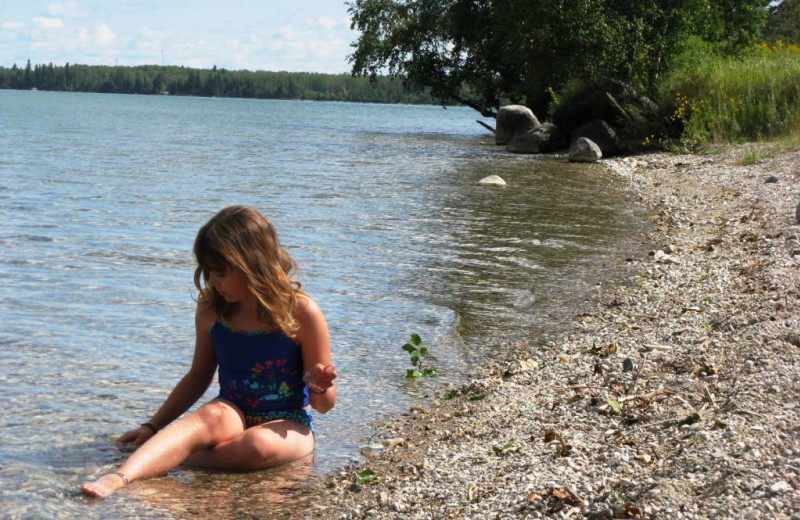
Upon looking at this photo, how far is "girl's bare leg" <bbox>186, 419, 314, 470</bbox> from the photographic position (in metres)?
5.33

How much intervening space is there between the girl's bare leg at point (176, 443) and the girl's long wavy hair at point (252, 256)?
686 mm

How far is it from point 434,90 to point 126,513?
142 feet

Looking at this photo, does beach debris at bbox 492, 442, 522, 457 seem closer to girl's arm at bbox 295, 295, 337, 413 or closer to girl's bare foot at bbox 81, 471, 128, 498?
girl's arm at bbox 295, 295, 337, 413

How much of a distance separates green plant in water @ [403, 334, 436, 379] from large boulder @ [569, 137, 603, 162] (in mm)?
22286

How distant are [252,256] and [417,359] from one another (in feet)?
8.99

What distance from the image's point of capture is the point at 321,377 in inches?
198

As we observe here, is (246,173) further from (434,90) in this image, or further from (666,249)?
(434,90)

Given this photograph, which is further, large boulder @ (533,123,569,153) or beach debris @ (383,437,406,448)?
large boulder @ (533,123,569,153)

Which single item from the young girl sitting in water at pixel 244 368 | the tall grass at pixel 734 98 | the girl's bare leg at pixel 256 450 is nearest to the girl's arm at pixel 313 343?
the young girl sitting in water at pixel 244 368

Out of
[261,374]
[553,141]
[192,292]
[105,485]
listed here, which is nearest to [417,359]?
[261,374]

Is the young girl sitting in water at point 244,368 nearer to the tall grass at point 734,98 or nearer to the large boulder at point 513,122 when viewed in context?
the tall grass at point 734,98

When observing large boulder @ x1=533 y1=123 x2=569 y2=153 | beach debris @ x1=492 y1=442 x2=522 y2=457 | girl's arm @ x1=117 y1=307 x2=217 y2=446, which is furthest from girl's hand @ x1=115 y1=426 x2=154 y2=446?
large boulder @ x1=533 y1=123 x2=569 y2=153

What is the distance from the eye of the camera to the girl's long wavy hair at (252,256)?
4.98 m

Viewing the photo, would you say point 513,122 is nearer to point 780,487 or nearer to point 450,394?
point 450,394
